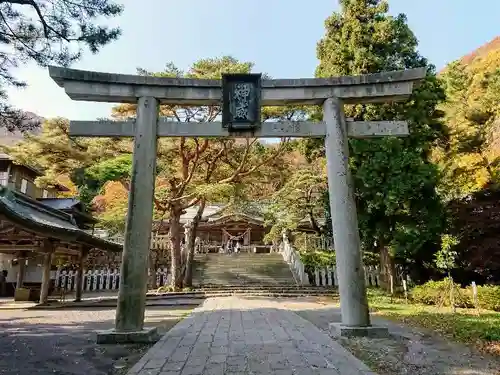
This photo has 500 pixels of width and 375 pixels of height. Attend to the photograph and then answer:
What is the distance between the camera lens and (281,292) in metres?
17.7

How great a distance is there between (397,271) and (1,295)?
20.8 metres

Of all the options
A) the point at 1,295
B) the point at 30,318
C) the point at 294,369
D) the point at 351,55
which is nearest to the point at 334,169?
the point at 294,369

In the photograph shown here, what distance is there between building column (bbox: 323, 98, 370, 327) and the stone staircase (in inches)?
531

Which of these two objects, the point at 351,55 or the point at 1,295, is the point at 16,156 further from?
the point at 351,55

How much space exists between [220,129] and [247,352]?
4.07m

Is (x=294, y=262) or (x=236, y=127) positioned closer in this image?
(x=236, y=127)

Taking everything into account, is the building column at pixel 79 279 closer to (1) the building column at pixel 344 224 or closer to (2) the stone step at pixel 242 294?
(2) the stone step at pixel 242 294

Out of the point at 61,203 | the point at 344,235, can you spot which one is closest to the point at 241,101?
the point at 344,235

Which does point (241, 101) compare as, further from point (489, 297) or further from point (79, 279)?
point (79, 279)

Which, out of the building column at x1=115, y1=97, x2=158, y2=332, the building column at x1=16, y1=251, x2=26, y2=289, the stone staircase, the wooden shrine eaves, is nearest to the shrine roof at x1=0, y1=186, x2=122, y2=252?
the building column at x1=16, y1=251, x2=26, y2=289

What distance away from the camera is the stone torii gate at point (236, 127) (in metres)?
6.40

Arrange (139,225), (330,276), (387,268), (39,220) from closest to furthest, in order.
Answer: (139,225) → (39,220) → (387,268) → (330,276)

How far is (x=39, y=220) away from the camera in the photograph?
519 inches

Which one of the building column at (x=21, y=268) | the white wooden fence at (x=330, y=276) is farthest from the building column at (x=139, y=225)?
the white wooden fence at (x=330, y=276)
